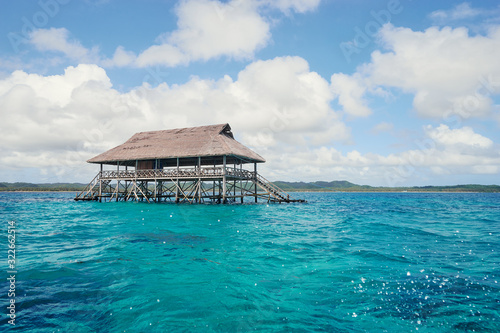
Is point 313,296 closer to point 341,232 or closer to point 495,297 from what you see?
point 495,297

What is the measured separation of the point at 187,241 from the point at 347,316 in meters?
7.21

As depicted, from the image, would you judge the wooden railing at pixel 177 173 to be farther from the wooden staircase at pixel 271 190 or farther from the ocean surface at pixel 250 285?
the ocean surface at pixel 250 285

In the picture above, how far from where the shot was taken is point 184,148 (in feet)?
99.6

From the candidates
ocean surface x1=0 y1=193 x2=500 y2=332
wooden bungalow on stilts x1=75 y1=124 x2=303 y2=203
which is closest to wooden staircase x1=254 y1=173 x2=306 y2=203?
wooden bungalow on stilts x1=75 y1=124 x2=303 y2=203

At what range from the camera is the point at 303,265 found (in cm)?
765

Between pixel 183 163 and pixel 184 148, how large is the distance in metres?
6.23

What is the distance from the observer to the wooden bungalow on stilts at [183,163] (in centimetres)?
2941

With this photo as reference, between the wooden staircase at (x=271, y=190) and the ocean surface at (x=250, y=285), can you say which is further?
the wooden staircase at (x=271, y=190)

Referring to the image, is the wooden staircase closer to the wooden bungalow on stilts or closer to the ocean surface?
the wooden bungalow on stilts

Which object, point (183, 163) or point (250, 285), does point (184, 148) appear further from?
point (250, 285)

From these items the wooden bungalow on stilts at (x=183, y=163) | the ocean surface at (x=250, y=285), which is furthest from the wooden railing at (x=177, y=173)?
the ocean surface at (x=250, y=285)

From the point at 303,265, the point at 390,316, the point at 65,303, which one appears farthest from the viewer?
the point at 303,265

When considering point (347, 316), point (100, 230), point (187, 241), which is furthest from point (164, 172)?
point (347, 316)

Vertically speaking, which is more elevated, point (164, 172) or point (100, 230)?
point (164, 172)
